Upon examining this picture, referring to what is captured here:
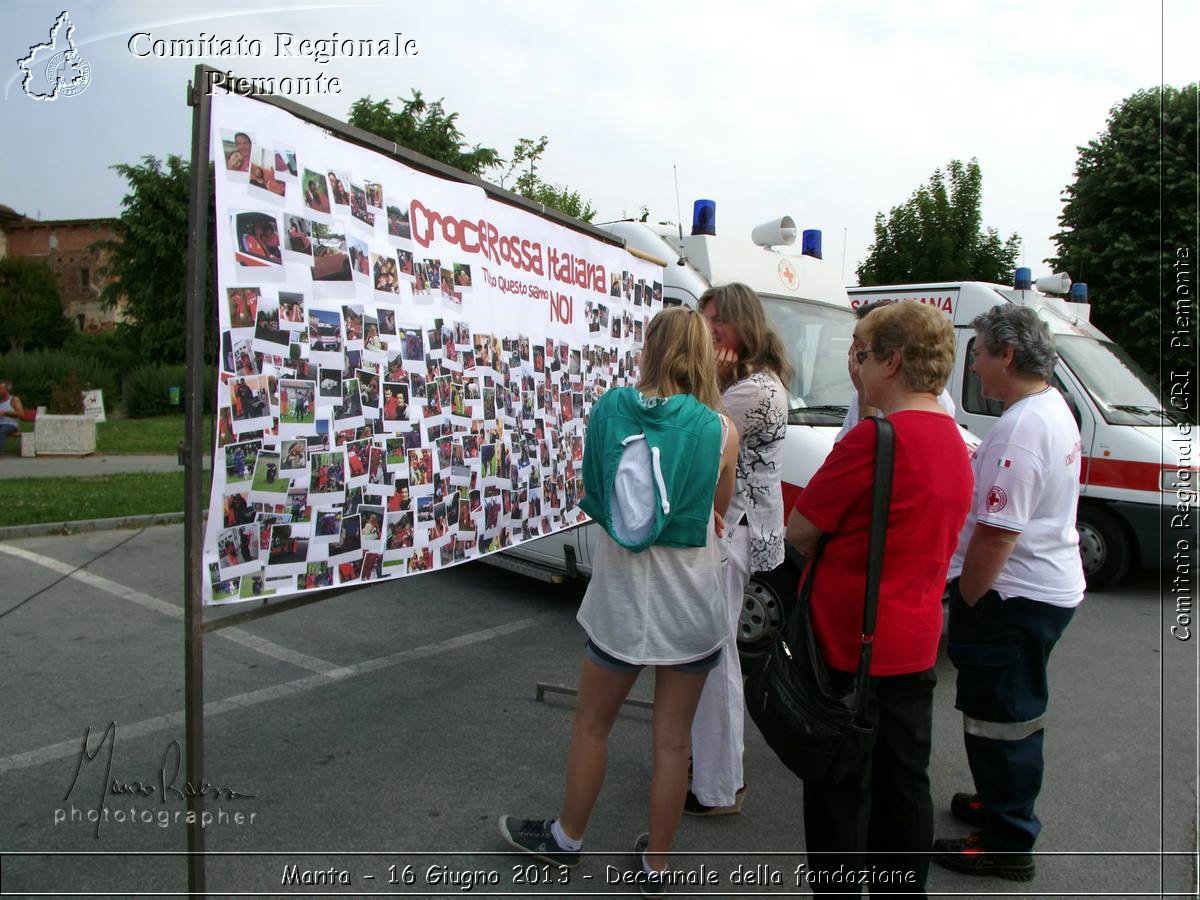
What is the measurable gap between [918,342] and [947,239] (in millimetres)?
15431

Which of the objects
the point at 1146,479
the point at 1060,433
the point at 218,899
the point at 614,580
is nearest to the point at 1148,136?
the point at 1146,479

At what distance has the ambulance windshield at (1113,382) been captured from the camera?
7.71 metres

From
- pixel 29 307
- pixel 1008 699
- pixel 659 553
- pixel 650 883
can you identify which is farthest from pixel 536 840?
pixel 29 307

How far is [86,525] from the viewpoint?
8.57 m

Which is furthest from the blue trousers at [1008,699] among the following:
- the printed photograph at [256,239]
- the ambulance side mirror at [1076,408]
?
the ambulance side mirror at [1076,408]

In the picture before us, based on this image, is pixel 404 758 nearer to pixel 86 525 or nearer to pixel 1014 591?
pixel 1014 591

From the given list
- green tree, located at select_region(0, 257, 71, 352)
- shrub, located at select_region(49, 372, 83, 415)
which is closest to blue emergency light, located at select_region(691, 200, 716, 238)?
shrub, located at select_region(49, 372, 83, 415)

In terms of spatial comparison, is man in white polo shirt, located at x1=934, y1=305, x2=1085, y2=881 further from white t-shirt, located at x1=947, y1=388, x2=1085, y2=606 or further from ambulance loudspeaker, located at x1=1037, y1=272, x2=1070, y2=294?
ambulance loudspeaker, located at x1=1037, y1=272, x2=1070, y2=294

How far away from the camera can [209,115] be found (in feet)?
7.78

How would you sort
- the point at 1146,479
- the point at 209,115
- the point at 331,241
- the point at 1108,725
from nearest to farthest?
the point at 209,115 < the point at 331,241 < the point at 1108,725 < the point at 1146,479

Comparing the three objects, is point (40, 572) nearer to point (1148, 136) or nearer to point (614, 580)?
point (614, 580)

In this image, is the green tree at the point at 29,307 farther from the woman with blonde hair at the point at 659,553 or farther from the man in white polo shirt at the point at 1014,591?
the man in white polo shirt at the point at 1014,591

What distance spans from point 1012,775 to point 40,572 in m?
6.87

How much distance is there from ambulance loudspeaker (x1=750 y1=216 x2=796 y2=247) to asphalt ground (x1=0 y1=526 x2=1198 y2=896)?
3.22 metres
